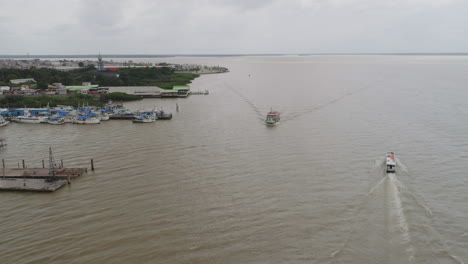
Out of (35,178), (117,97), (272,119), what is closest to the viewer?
(35,178)

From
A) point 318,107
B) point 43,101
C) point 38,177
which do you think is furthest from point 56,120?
point 318,107

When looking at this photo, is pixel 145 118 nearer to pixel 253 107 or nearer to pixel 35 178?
pixel 253 107

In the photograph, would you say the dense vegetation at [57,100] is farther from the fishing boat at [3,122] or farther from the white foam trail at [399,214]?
the white foam trail at [399,214]

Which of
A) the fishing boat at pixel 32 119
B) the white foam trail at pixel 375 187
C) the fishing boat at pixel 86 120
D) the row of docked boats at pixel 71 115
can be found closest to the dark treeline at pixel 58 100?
the row of docked boats at pixel 71 115

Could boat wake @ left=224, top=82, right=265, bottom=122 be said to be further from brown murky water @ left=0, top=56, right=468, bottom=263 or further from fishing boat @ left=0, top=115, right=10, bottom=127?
fishing boat @ left=0, top=115, right=10, bottom=127

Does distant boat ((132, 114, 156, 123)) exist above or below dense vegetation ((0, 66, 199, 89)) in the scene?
below

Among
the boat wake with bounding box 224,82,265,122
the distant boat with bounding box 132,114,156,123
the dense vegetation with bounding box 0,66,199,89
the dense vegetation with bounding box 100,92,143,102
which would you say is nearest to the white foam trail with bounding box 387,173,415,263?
the boat wake with bounding box 224,82,265,122
